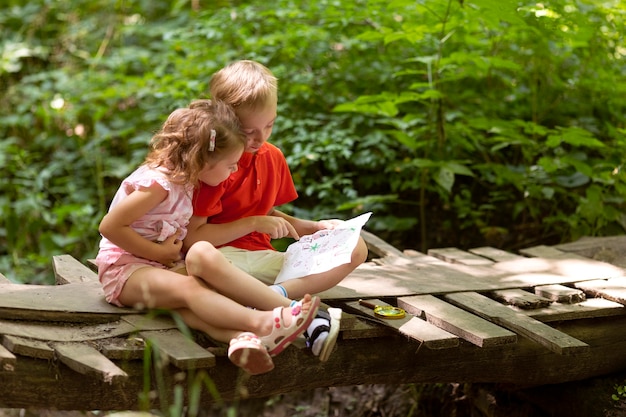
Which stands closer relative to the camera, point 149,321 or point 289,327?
point 289,327

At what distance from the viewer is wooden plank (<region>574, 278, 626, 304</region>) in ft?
11.9

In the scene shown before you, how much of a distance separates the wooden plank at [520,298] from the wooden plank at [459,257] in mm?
600

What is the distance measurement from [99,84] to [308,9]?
2.19m

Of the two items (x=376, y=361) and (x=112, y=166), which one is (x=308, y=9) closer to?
(x=112, y=166)

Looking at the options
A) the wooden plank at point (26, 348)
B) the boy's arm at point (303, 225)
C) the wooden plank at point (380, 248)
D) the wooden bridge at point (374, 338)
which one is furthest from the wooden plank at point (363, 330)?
the wooden plank at point (380, 248)

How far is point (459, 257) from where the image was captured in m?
4.38

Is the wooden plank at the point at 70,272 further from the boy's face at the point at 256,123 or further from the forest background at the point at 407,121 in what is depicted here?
the forest background at the point at 407,121

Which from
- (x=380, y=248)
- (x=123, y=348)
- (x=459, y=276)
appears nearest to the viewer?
(x=123, y=348)

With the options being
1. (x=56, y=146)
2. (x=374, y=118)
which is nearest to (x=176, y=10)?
(x=56, y=146)

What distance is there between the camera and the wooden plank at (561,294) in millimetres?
3568

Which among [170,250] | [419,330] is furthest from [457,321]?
[170,250]

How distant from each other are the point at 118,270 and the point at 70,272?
0.79 metres

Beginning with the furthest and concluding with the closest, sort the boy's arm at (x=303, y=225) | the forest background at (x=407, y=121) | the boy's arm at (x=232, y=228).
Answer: the forest background at (x=407, y=121)
the boy's arm at (x=303, y=225)
the boy's arm at (x=232, y=228)

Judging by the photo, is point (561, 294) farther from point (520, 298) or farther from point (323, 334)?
point (323, 334)
